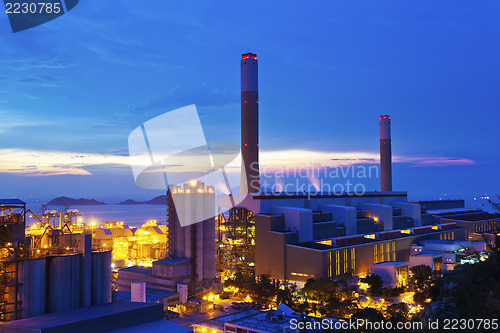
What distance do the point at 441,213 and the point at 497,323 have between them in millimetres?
72978

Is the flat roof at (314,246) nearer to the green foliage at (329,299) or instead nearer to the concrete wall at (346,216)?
the green foliage at (329,299)

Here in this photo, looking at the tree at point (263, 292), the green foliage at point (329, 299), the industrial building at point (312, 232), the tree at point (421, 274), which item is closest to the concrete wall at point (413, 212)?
the industrial building at point (312, 232)

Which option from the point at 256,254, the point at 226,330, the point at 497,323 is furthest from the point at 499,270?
the point at 256,254

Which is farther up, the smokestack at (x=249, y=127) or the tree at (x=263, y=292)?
the smokestack at (x=249, y=127)

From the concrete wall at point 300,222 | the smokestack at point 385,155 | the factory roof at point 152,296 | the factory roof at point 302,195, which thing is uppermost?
the smokestack at point 385,155

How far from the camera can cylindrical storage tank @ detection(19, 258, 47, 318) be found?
79.8 feet

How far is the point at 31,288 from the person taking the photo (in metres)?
24.4

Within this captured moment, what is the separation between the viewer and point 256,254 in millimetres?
47281

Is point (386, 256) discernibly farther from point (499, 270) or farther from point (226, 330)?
point (499, 270)

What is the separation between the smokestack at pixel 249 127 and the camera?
59.0 metres

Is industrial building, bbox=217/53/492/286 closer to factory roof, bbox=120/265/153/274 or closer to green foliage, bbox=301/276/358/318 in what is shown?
green foliage, bbox=301/276/358/318

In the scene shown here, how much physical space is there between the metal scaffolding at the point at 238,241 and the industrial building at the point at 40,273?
24.6m

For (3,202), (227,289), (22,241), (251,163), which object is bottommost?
(227,289)

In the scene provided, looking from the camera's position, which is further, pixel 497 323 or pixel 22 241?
pixel 22 241
